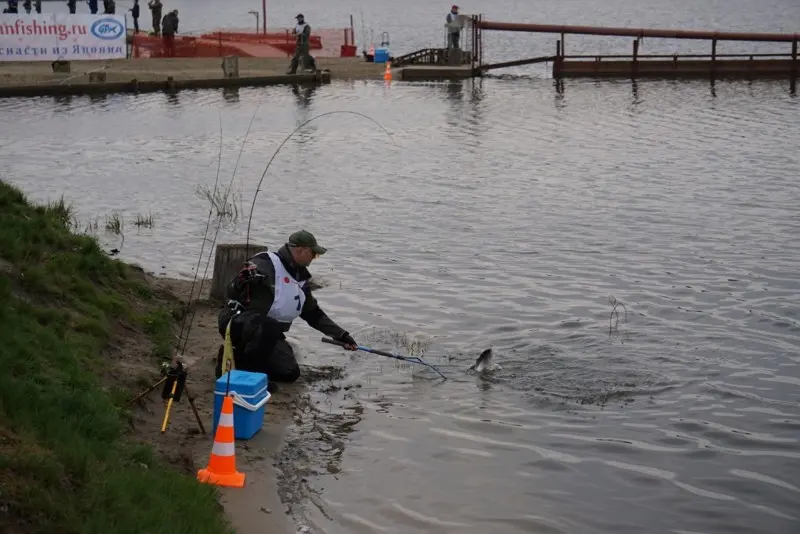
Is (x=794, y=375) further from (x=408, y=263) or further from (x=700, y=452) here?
(x=408, y=263)

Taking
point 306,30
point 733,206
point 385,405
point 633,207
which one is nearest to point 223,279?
point 385,405

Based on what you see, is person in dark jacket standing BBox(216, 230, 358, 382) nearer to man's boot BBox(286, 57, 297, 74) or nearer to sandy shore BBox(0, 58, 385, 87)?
sandy shore BBox(0, 58, 385, 87)

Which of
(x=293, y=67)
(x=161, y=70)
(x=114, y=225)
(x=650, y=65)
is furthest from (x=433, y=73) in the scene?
(x=114, y=225)

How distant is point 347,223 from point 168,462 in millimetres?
11124

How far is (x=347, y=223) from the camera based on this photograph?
1848 cm

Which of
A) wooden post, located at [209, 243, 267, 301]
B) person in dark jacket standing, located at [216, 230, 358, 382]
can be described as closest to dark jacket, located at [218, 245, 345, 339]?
person in dark jacket standing, located at [216, 230, 358, 382]

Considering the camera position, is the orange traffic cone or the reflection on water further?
the reflection on water

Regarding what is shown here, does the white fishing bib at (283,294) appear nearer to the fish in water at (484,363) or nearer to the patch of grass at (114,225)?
the fish in water at (484,363)

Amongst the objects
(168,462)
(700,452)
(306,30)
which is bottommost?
(700,452)

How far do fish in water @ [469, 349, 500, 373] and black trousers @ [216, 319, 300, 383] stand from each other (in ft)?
6.31

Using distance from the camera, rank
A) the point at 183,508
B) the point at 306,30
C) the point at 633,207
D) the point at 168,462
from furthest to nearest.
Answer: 1. the point at 306,30
2. the point at 633,207
3. the point at 168,462
4. the point at 183,508

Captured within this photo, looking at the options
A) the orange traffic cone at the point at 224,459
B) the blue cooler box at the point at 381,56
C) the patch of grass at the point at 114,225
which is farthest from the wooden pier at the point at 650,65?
the orange traffic cone at the point at 224,459

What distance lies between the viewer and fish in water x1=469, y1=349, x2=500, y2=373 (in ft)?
36.6

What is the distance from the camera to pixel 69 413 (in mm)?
6770
